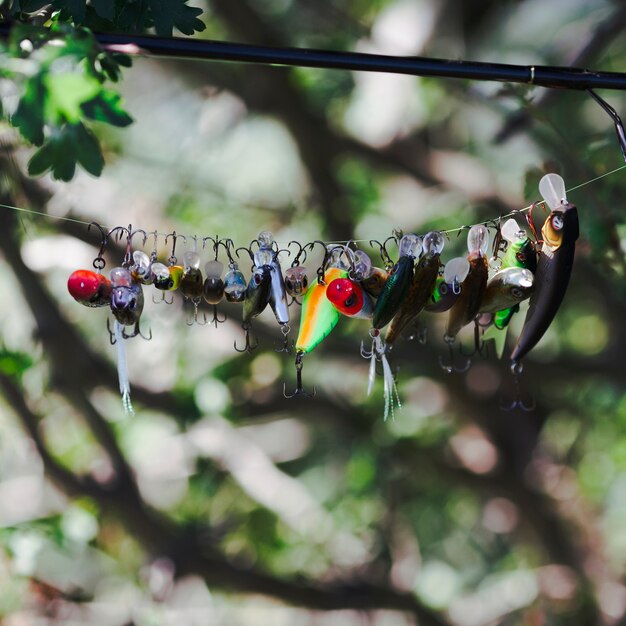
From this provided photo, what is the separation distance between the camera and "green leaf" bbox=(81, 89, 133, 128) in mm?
535

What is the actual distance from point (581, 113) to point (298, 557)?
52.0 inches

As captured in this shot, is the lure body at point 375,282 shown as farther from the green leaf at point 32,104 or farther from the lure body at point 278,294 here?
the green leaf at point 32,104

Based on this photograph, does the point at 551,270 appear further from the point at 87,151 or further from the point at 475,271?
the point at 87,151

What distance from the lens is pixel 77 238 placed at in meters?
1.34

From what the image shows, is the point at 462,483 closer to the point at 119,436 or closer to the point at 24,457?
the point at 119,436

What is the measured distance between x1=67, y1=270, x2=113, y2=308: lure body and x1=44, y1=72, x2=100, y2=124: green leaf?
0.14 meters

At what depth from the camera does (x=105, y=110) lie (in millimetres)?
537

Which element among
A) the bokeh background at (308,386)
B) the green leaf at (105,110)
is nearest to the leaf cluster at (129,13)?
the green leaf at (105,110)

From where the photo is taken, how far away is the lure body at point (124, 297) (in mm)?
619

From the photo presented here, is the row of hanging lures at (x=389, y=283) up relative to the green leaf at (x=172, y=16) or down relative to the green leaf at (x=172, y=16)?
down

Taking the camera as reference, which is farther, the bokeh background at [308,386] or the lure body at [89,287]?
the bokeh background at [308,386]

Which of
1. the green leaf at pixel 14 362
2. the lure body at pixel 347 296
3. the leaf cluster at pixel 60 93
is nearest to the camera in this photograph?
the leaf cluster at pixel 60 93

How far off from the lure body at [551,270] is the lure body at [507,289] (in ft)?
0.04

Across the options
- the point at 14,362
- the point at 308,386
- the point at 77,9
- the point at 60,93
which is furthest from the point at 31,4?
the point at 308,386
